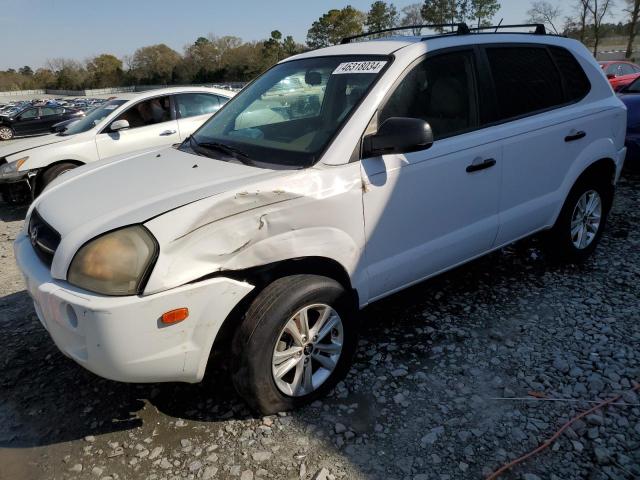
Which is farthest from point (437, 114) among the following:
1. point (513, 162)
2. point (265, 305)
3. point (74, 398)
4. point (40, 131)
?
point (40, 131)

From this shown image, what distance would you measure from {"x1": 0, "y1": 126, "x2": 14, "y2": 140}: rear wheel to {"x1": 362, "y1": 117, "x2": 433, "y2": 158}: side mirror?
22461 millimetres

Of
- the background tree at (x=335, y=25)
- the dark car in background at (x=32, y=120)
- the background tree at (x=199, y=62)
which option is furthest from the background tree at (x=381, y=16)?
the dark car in background at (x=32, y=120)

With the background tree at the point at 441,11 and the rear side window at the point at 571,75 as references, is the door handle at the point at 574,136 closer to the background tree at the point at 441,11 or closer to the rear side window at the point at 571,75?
the rear side window at the point at 571,75

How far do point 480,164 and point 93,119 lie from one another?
6.42 m

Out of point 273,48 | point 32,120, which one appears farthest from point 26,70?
point 32,120

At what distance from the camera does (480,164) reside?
3.08 metres

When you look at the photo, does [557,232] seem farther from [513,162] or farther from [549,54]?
[549,54]

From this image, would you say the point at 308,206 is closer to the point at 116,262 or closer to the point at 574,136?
the point at 116,262

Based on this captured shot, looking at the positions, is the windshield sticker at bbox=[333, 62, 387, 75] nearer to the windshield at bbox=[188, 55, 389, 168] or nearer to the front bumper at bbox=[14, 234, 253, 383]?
the windshield at bbox=[188, 55, 389, 168]

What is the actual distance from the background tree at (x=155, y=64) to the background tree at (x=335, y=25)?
28.5 metres

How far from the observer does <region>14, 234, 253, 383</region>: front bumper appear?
203 cm

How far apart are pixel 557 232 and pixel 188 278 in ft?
10.0

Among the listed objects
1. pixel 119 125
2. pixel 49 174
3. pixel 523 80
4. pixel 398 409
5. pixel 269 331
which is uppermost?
pixel 523 80

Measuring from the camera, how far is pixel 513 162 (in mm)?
3281
